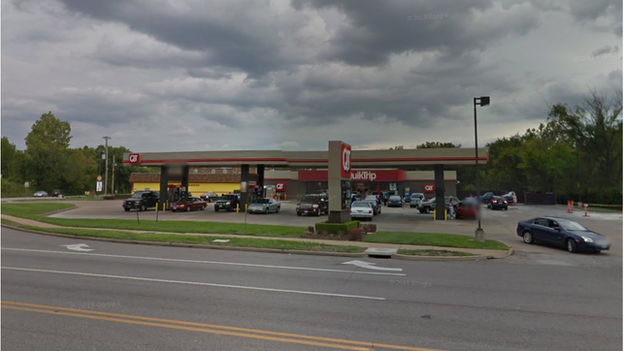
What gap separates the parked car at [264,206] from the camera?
1336 inches

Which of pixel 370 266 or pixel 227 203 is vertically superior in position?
pixel 227 203

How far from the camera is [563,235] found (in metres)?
15.9

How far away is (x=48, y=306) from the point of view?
22.4ft

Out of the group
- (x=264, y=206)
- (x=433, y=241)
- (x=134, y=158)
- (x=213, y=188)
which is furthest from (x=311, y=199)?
(x=213, y=188)

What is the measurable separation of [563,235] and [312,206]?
18.5m

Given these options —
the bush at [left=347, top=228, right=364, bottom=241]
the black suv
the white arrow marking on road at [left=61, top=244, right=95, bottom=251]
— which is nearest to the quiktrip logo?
the black suv

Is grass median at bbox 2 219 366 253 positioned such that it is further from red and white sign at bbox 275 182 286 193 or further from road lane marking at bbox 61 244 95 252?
red and white sign at bbox 275 182 286 193

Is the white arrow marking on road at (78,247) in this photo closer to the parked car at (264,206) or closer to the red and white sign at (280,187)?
the parked car at (264,206)

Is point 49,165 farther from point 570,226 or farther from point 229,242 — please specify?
point 570,226

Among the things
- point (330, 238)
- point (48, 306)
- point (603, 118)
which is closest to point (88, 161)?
point (330, 238)

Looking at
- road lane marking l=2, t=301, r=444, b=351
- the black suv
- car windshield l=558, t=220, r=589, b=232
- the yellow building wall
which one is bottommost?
road lane marking l=2, t=301, r=444, b=351

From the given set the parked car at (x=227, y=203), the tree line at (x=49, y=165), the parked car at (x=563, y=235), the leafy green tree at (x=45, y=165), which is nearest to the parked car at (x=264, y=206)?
the parked car at (x=227, y=203)

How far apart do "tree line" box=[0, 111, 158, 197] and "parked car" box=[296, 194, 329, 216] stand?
4940 centimetres

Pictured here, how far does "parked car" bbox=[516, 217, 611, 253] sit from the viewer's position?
15.0m
